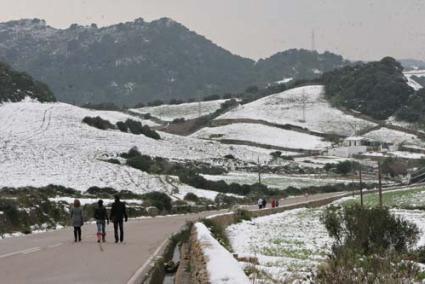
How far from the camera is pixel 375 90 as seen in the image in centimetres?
16812


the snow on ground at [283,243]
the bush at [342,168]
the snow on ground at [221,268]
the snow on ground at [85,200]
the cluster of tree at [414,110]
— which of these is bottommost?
the snow on ground at [283,243]

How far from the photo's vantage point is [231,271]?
812 cm

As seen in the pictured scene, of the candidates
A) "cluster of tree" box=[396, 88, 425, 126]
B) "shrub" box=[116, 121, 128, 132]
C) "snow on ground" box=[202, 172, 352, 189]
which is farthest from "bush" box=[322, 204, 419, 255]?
"cluster of tree" box=[396, 88, 425, 126]

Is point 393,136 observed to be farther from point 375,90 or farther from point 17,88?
point 17,88

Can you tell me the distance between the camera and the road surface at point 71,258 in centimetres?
1307

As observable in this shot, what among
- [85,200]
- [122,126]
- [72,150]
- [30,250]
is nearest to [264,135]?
[122,126]

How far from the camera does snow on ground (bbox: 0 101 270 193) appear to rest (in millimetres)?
60375

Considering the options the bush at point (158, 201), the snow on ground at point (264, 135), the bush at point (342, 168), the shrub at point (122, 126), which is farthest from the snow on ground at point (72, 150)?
the snow on ground at point (264, 135)

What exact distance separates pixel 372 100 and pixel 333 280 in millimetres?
164773

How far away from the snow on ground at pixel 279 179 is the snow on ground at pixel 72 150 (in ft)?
34.3

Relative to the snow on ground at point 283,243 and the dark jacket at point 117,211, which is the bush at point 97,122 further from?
the dark jacket at point 117,211

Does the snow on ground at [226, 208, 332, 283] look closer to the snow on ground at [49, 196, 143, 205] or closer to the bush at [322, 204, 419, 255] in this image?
the bush at [322, 204, 419, 255]

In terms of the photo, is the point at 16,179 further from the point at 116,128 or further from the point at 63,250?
the point at 116,128

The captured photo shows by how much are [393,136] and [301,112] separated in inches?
1514
